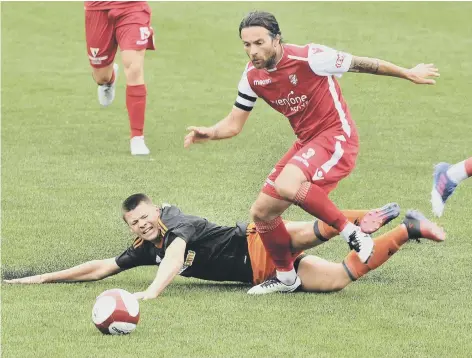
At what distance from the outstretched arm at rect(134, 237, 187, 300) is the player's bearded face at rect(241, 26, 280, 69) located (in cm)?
145

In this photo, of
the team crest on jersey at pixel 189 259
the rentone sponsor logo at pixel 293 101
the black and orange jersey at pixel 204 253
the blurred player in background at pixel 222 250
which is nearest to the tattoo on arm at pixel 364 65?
the rentone sponsor logo at pixel 293 101

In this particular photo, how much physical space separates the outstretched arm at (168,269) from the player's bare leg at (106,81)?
6696mm

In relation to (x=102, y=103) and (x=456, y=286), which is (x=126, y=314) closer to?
(x=456, y=286)

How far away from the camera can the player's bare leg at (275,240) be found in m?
8.96

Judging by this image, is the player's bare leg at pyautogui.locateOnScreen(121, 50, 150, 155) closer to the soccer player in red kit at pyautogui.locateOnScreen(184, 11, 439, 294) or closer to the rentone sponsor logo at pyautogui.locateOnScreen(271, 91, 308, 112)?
the soccer player in red kit at pyautogui.locateOnScreen(184, 11, 439, 294)

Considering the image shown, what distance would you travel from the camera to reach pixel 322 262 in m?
9.30

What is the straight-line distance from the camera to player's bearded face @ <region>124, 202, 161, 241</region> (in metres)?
8.94

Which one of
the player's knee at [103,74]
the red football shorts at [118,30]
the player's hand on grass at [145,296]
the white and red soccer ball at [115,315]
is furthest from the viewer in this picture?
the player's knee at [103,74]

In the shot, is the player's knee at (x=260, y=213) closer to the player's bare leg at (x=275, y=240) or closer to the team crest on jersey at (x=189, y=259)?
the player's bare leg at (x=275, y=240)

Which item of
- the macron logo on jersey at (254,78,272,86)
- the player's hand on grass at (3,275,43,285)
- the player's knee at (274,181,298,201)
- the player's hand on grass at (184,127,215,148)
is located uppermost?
the macron logo on jersey at (254,78,272,86)

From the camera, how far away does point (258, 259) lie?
9445 millimetres

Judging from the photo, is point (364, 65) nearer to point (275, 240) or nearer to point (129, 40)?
point (275, 240)

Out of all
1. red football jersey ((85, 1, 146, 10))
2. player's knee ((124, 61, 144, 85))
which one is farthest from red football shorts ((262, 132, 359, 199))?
red football jersey ((85, 1, 146, 10))

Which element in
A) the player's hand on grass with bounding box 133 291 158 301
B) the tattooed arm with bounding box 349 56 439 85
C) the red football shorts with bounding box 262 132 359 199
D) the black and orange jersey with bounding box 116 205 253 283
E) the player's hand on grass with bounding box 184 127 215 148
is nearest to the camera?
the player's hand on grass with bounding box 133 291 158 301
